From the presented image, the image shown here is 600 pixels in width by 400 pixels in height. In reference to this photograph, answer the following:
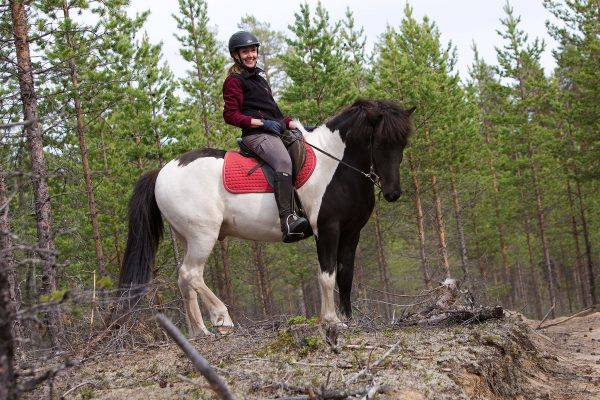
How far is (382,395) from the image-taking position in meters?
3.36

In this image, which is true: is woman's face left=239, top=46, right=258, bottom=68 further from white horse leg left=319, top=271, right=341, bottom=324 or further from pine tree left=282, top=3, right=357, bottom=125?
pine tree left=282, top=3, right=357, bottom=125

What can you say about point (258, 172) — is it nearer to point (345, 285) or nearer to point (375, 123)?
point (375, 123)

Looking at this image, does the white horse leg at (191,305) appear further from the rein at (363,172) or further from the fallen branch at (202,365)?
the fallen branch at (202,365)

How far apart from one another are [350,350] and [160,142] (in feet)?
46.5

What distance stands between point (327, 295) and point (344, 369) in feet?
7.74

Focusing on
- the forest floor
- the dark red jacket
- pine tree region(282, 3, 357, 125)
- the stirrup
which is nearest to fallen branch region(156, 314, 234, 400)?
the forest floor

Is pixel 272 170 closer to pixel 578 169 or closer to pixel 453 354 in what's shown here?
pixel 453 354

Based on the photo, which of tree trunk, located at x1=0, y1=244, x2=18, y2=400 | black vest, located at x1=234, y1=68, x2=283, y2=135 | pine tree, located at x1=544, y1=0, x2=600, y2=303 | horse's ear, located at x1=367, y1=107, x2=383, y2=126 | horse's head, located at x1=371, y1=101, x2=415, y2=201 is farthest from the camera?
pine tree, located at x1=544, y1=0, x2=600, y2=303

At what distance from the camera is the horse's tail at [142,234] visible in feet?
20.9

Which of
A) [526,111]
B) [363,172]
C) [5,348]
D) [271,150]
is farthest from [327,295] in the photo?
[526,111]

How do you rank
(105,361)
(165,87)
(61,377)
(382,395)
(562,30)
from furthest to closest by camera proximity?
(562,30) → (165,87) → (105,361) → (61,377) → (382,395)

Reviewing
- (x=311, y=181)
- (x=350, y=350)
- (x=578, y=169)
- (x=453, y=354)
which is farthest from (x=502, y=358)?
(x=578, y=169)

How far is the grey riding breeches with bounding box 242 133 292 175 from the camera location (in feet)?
20.4

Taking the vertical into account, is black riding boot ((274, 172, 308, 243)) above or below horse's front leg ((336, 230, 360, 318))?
above
